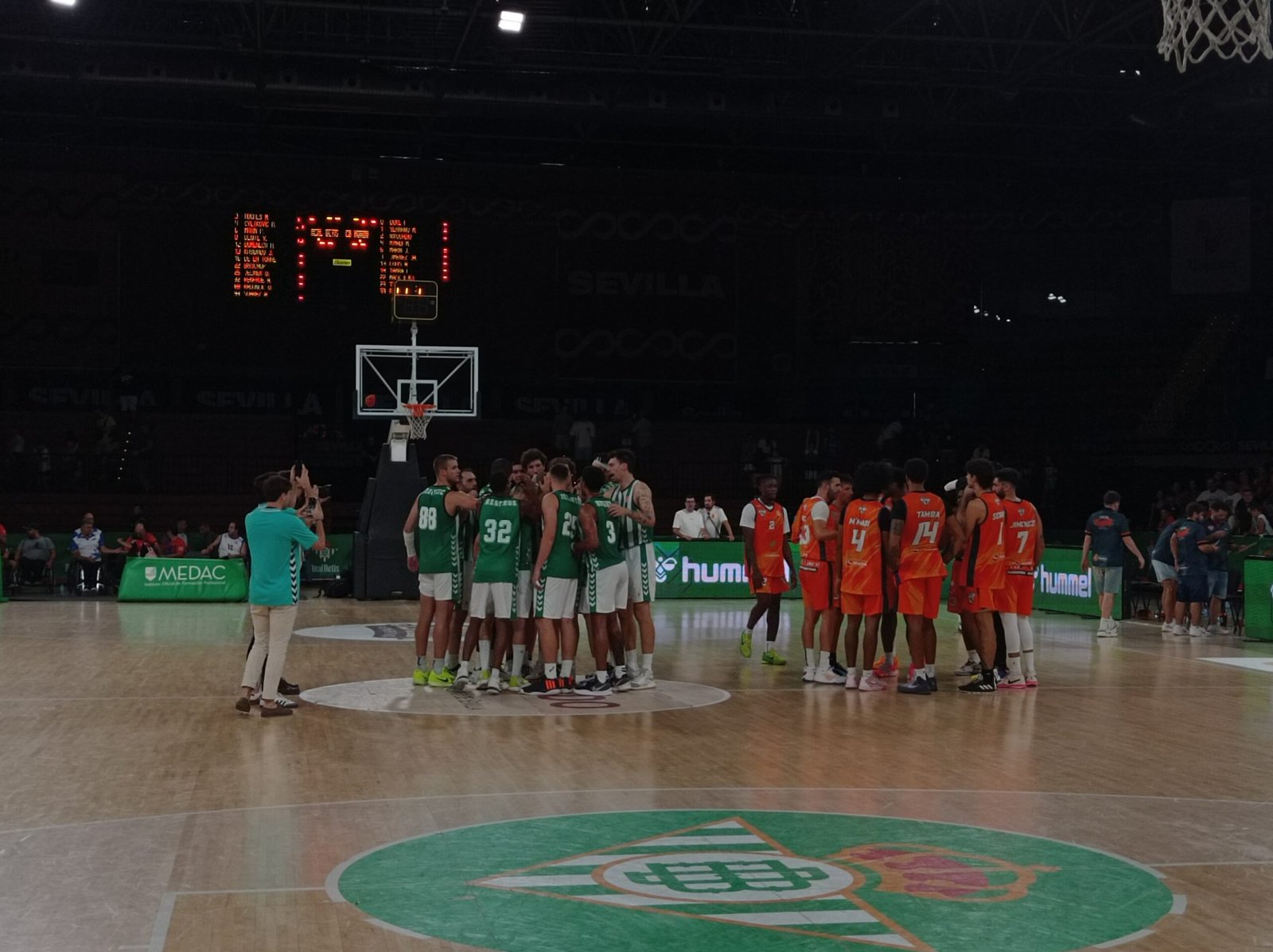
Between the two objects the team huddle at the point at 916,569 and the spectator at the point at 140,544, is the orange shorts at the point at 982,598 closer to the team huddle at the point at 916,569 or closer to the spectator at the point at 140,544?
the team huddle at the point at 916,569

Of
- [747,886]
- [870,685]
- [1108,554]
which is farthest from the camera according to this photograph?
[1108,554]

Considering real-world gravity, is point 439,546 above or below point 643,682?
above

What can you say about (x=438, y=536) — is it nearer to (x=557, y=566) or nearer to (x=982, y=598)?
(x=557, y=566)

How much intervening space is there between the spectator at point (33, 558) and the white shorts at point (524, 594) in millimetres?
14716

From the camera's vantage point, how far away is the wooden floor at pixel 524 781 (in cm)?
521

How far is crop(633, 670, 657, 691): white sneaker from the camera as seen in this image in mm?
11508

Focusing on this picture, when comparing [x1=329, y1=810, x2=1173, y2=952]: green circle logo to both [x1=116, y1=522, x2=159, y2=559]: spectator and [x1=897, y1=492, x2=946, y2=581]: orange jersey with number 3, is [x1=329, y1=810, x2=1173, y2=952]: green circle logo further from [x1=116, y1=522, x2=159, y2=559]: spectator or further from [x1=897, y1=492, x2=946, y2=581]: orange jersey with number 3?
[x1=116, y1=522, x2=159, y2=559]: spectator

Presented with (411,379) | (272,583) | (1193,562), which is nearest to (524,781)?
(272,583)

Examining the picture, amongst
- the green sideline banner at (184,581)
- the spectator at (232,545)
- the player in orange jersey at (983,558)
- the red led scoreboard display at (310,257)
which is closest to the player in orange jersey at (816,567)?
the player in orange jersey at (983,558)

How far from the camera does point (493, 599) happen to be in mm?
10711

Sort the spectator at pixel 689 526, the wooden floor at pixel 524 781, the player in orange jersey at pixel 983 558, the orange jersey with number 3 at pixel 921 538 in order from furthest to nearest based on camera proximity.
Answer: the spectator at pixel 689 526, the player in orange jersey at pixel 983 558, the orange jersey with number 3 at pixel 921 538, the wooden floor at pixel 524 781

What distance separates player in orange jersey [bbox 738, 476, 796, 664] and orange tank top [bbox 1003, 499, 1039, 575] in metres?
2.28

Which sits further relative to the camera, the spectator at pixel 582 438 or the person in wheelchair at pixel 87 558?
the spectator at pixel 582 438

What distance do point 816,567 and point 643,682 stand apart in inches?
70.6
